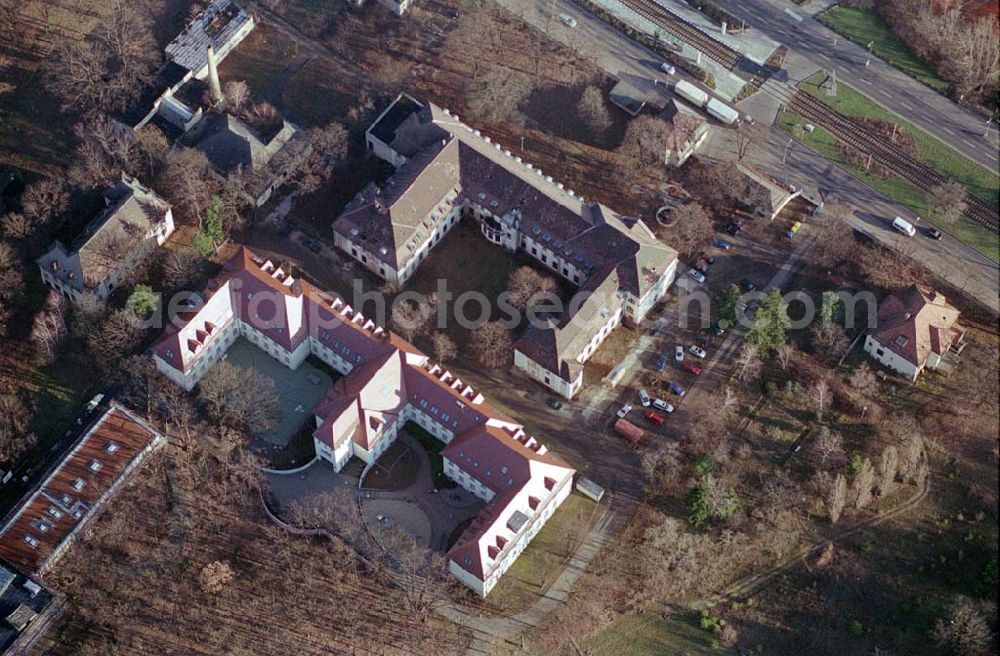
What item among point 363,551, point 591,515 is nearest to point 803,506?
point 591,515

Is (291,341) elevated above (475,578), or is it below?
above

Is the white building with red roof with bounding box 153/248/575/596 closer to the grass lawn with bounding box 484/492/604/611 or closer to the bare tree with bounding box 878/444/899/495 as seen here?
the grass lawn with bounding box 484/492/604/611

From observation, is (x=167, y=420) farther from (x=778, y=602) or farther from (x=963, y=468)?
(x=963, y=468)

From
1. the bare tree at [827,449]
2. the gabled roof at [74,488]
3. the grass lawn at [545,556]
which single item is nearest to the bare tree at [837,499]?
the bare tree at [827,449]

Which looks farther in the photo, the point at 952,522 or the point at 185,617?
the point at 952,522

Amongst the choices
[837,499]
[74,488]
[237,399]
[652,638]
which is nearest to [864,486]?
[837,499]

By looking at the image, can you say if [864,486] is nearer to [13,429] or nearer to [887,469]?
[887,469]

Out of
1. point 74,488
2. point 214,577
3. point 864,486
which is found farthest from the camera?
point 864,486
